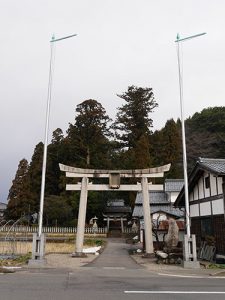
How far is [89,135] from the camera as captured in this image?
5266cm

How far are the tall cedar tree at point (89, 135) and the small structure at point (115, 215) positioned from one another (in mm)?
6729

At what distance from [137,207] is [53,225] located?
13642 mm

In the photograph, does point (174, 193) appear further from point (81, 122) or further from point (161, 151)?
point (81, 122)

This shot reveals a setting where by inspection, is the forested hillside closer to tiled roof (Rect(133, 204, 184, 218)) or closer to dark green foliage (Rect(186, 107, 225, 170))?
dark green foliage (Rect(186, 107, 225, 170))

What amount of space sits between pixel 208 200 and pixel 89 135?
115ft

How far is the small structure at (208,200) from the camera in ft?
56.0

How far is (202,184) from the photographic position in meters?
19.9

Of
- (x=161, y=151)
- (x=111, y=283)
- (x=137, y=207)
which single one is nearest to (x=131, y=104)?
(x=161, y=151)

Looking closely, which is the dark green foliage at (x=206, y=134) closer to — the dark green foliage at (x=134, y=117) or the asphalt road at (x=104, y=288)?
the dark green foliage at (x=134, y=117)

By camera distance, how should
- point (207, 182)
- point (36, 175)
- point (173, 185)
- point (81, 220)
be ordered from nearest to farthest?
point (207, 182)
point (81, 220)
point (173, 185)
point (36, 175)

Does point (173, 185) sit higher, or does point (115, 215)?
point (173, 185)

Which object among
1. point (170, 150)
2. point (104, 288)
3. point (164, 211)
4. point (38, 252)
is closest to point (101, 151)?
point (170, 150)

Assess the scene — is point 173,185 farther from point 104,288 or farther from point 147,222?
point 104,288

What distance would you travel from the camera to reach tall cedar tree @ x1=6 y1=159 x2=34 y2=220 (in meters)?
47.0
